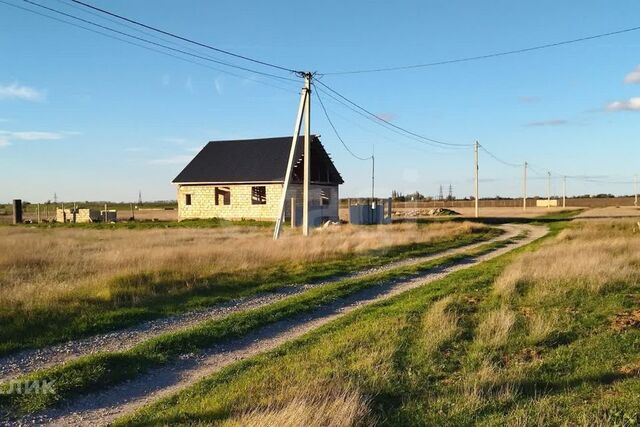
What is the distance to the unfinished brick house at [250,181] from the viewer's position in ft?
125

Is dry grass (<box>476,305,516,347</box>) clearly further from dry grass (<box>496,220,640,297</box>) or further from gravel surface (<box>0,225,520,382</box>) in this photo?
gravel surface (<box>0,225,520,382</box>)

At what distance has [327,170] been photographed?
4172cm

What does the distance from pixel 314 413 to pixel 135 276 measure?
8.43 m

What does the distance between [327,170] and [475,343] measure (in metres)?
34.9

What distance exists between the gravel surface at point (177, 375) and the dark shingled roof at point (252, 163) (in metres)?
28.0

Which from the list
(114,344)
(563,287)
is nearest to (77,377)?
(114,344)

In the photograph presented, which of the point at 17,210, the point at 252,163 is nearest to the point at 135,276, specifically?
the point at 252,163

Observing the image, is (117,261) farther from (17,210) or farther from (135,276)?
(17,210)

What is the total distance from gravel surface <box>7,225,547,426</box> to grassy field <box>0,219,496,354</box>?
2.09 metres

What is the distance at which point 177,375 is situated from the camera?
20.4 ft

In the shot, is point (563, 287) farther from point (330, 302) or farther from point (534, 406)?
point (534, 406)

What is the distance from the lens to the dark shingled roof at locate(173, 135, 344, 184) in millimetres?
38625

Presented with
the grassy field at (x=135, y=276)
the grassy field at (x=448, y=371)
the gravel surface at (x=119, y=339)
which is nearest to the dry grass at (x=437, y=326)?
the grassy field at (x=448, y=371)

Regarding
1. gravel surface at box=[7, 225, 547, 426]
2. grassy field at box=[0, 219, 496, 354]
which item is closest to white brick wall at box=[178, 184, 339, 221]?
grassy field at box=[0, 219, 496, 354]
